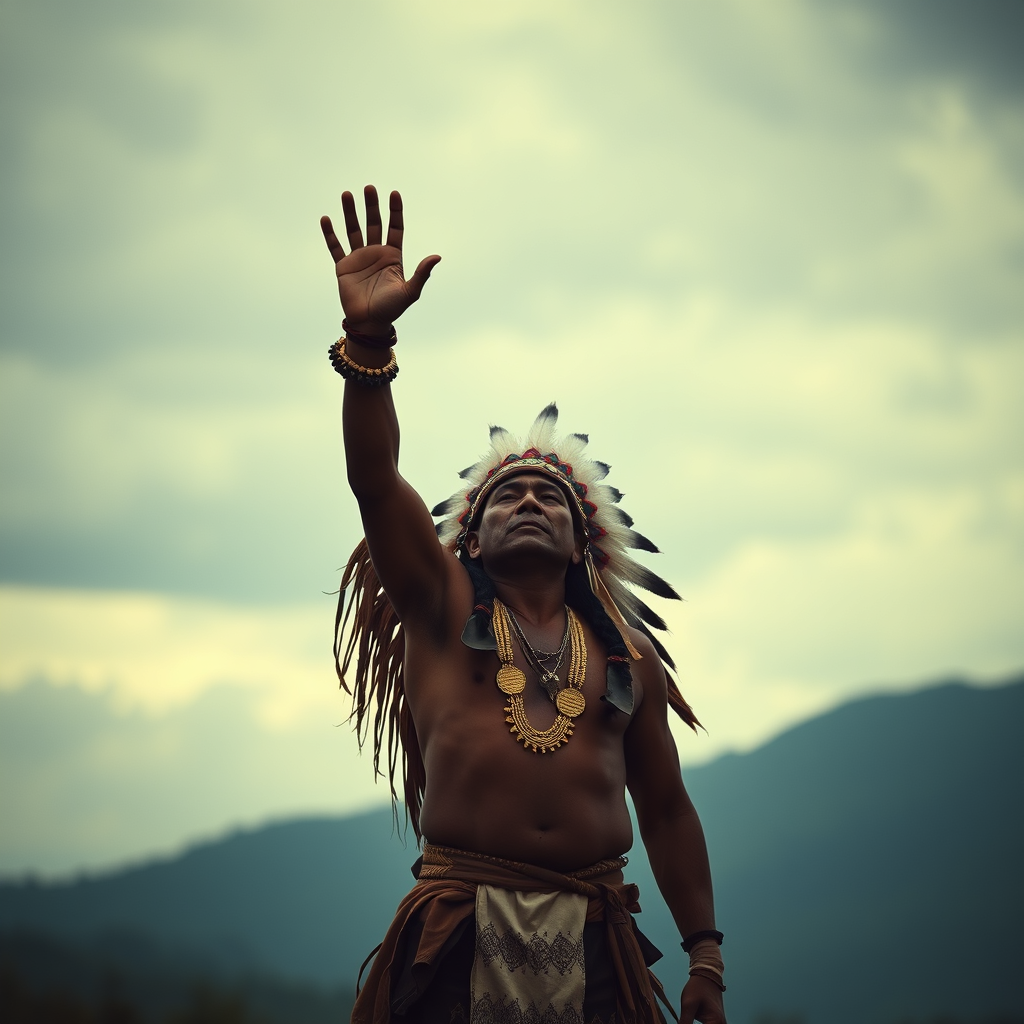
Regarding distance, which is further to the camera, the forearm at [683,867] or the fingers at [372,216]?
the forearm at [683,867]

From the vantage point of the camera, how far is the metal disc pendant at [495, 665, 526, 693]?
160 inches

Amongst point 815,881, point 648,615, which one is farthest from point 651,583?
point 815,881

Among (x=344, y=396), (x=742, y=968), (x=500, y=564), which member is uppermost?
(x=344, y=396)

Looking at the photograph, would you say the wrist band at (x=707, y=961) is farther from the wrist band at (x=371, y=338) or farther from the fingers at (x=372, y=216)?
the fingers at (x=372, y=216)

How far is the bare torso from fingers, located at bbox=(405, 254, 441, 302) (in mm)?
1088

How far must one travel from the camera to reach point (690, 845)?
4.53m

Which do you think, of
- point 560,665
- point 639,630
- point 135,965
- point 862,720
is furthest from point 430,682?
point 862,720

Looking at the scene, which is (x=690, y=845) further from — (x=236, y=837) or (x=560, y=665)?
(x=236, y=837)

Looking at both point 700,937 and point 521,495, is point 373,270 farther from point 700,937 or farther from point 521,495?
point 700,937

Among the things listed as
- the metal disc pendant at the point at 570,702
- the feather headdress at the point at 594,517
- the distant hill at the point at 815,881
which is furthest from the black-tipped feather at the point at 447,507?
the distant hill at the point at 815,881

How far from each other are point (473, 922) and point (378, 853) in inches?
1283

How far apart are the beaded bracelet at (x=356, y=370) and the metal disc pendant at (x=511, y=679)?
40.4 inches

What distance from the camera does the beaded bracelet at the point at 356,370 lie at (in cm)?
390

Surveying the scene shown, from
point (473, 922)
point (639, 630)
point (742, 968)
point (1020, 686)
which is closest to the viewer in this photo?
point (473, 922)
